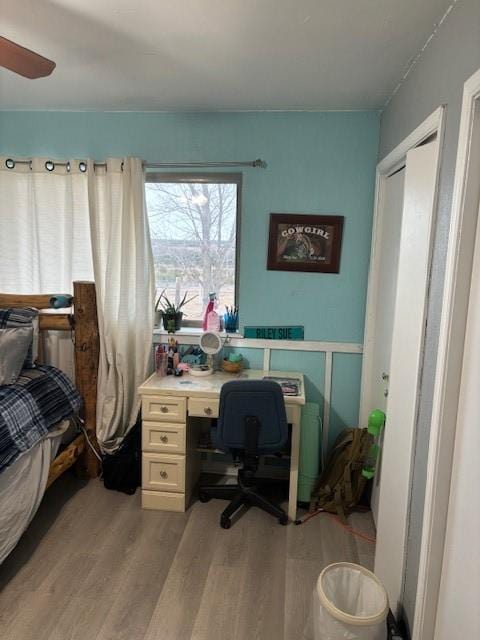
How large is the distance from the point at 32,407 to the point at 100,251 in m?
1.07

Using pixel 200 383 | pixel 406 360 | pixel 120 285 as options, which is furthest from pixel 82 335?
pixel 406 360

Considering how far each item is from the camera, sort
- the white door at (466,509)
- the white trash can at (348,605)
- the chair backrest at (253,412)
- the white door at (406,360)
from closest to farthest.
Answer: the white door at (466,509)
the white trash can at (348,605)
the white door at (406,360)
the chair backrest at (253,412)

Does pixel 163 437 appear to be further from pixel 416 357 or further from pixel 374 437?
pixel 416 357

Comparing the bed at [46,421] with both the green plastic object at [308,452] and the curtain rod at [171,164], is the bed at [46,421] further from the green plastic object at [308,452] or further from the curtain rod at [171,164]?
the green plastic object at [308,452]

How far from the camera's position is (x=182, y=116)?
2857 millimetres

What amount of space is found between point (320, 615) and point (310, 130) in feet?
8.32

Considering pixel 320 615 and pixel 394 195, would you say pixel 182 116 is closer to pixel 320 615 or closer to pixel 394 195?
pixel 394 195

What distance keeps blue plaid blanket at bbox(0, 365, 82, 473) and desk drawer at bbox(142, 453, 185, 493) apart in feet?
1.91

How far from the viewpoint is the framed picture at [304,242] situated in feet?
9.30

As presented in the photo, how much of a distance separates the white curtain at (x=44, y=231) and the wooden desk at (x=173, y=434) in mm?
863

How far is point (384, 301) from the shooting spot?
2523mm

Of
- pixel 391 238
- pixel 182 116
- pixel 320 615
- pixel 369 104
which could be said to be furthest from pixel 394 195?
pixel 320 615

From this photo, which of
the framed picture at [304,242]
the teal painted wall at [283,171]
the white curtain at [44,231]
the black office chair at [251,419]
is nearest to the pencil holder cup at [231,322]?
the teal painted wall at [283,171]

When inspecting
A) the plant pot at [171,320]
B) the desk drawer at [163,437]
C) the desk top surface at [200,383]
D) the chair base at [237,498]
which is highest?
the plant pot at [171,320]
